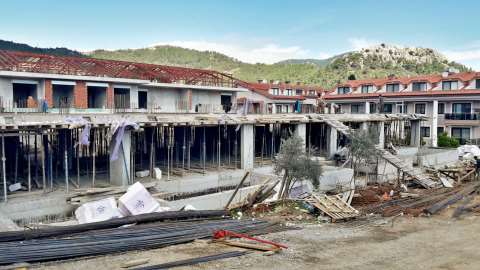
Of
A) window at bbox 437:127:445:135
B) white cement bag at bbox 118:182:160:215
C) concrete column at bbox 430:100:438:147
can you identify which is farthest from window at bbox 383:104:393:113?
white cement bag at bbox 118:182:160:215

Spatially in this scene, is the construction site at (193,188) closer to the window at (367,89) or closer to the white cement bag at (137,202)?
the white cement bag at (137,202)

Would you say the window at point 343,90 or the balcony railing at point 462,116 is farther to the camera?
the window at point 343,90

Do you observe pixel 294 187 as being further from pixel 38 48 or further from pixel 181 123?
pixel 38 48

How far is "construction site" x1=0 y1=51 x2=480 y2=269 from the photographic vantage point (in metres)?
13.4

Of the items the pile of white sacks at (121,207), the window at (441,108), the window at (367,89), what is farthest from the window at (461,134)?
the pile of white sacks at (121,207)

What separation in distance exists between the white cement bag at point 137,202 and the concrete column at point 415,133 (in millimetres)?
31191

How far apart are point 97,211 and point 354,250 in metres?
10.0

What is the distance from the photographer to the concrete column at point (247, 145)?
92.3ft

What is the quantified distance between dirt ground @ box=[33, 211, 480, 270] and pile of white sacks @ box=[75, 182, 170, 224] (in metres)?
4.48

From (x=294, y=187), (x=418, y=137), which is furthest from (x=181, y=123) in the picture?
(x=418, y=137)

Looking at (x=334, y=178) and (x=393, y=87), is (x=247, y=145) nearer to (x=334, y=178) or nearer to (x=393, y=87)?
(x=334, y=178)

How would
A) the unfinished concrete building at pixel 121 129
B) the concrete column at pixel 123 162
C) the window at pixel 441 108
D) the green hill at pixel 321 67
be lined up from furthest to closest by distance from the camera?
the green hill at pixel 321 67 < the window at pixel 441 108 < the concrete column at pixel 123 162 < the unfinished concrete building at pixel 121 129

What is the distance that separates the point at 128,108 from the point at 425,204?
22.2 metres

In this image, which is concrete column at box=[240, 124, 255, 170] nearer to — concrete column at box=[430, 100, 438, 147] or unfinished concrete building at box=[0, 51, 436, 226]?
unfinished concrete building at box=[0, 51, 436, 226]
